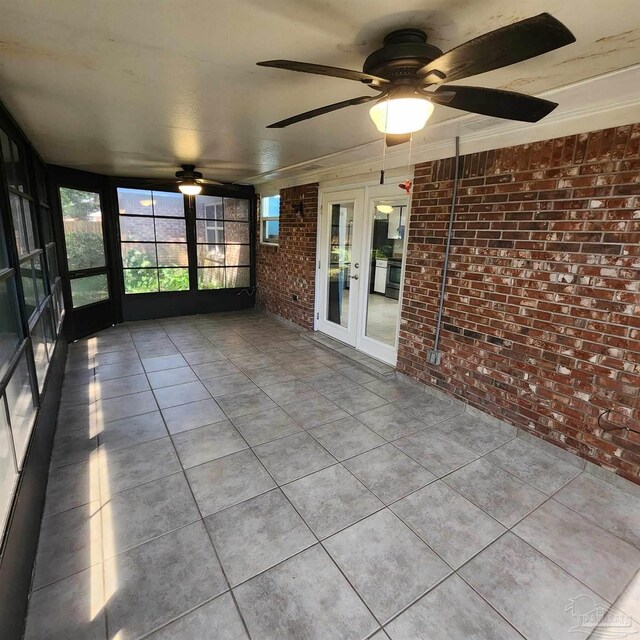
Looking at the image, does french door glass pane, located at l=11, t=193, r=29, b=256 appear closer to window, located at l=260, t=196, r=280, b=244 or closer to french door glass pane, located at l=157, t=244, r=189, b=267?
french door glass pane, located at l=157, t=244, r=189, b=267

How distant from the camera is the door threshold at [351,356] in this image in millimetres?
3879

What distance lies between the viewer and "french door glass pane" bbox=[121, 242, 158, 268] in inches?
221

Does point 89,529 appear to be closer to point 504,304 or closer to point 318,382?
point 318,382

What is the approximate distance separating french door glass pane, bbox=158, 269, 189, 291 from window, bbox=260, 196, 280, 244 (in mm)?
1508

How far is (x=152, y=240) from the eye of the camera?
579 cm

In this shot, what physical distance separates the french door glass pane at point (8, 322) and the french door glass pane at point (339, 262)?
3.27 meters

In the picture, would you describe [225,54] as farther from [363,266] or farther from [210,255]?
[210,255]

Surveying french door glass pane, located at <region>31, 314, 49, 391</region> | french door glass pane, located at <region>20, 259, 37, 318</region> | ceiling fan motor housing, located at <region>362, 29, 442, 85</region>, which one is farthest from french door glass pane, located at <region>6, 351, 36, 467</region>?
ceiling fan motor housing, located at <region>362, 29, 442, 85</region>

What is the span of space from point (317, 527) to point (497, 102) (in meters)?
2.18

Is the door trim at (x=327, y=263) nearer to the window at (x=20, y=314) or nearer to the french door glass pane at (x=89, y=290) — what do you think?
the window at (x=20, y=314)

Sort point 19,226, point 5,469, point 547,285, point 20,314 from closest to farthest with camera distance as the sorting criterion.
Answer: point 5,469, point 20,314, point 547,285, point 19,226

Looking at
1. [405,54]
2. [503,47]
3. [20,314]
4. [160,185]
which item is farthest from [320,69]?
[160,185]

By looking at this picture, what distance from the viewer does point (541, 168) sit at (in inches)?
98.1

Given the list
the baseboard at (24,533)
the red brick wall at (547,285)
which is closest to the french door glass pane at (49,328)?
the baseboard at (24,533)
